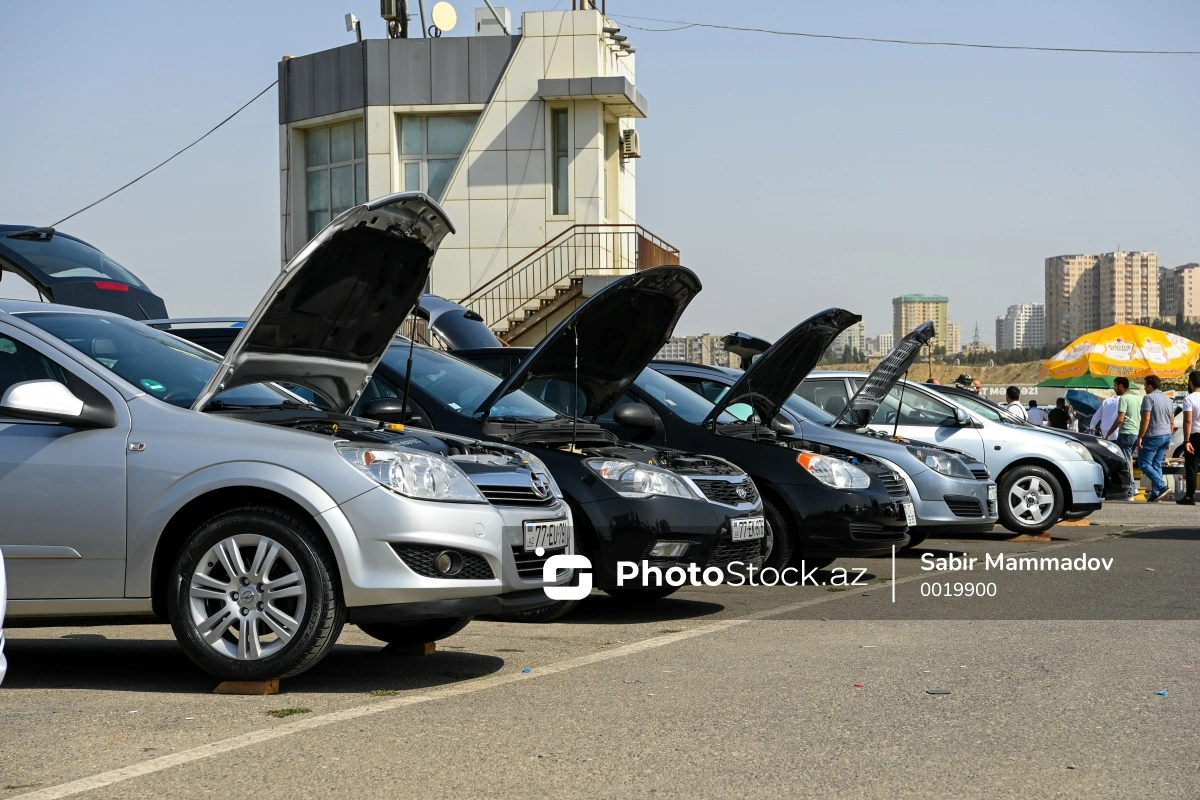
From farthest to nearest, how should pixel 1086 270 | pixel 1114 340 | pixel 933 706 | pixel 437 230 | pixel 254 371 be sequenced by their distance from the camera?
1. pixel 1086 270
2. pixel 1114 340
3. pixel 437 230
4. pixel 254 371
5. pixel 933 706

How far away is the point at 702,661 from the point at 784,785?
2475 mm

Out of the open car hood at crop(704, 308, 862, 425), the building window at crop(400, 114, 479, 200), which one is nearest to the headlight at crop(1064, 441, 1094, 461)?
the open car hood at crop(704, 308, 862, 425)

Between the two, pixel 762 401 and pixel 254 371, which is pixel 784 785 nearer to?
pixel 254 371

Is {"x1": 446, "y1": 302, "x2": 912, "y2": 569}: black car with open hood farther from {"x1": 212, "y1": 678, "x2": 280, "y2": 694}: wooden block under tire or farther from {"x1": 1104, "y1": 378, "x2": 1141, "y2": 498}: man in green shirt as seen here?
{"x1": 1104, "y1": 378, "x2": 1141, "y2": 498}: man in green shirt

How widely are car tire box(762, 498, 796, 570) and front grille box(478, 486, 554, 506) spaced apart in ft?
11.6

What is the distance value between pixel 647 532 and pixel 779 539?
2.11 meters

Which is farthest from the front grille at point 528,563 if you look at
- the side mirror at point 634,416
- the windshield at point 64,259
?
the windshield at point 64,259

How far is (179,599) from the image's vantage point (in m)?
6.10

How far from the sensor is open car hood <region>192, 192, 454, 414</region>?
645 centimetres

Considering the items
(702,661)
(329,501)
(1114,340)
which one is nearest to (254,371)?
(329,501)

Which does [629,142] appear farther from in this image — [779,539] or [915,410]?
[779,539]

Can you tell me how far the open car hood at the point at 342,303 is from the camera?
6.45m

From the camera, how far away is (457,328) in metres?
15.1

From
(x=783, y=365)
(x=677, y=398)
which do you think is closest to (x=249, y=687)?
(x=677, y=398)
